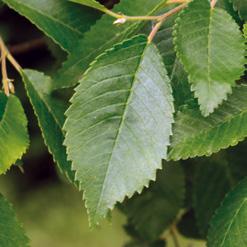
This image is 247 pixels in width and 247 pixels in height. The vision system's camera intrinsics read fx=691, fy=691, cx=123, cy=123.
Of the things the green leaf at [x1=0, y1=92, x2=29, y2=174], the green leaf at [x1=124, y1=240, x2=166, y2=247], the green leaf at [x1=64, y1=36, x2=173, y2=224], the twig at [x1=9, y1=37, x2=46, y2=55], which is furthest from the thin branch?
the green leaf at [x1=124, y1=240, x2=166, y2=247]

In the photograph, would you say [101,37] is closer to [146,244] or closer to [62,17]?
[62,17]

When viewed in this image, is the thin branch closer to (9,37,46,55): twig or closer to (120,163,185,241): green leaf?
(120,163,185,241): green leaf

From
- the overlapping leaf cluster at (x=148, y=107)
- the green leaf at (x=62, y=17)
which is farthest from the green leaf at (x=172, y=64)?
the green leaf at (x=62, y=17)

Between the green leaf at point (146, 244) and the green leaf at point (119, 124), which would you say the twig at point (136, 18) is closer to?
the green leaf at point (119, 124)

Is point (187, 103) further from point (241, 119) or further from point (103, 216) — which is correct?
point (103, 216)

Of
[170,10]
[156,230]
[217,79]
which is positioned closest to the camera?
[217,79]

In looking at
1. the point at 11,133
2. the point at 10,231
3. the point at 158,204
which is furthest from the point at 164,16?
the point at 158,204

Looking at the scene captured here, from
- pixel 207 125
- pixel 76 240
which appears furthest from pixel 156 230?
pixel 76 240
